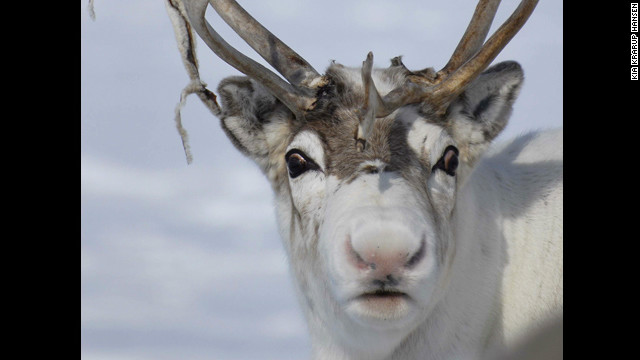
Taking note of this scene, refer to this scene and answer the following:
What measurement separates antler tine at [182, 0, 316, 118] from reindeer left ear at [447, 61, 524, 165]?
54.5 inches

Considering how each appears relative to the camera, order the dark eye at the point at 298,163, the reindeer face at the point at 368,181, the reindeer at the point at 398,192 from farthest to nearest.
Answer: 1. the dark eye at the point at 298,163
2. the reindeer at the point at 398,192
3. the reindeer face at the point at 368,181

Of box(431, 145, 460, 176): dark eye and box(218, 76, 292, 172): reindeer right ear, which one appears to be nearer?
box(431, 145, 460, 176): dark eye

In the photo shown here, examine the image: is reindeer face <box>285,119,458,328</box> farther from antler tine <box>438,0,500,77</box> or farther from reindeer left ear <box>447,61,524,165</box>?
antler tine <box>438,0,500,77</box>

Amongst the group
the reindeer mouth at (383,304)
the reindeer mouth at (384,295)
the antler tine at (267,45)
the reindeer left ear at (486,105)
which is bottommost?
the reindeer mouth at (383,304)

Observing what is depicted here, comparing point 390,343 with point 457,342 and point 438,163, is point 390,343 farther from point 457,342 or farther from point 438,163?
point 438,163

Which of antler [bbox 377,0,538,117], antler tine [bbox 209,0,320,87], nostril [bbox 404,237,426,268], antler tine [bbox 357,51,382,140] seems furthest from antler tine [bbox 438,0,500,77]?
nostril [bbox 404,237,426,268]

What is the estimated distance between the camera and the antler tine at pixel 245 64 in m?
7.17

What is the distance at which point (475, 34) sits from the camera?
303 inches

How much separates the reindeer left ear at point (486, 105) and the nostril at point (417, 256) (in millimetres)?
1770

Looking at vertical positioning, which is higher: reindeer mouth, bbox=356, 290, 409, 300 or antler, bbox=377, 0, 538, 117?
antler, bbox=377, 0, 538, 117

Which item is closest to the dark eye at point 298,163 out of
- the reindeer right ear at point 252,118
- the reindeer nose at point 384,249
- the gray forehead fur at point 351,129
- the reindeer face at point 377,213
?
the reindeer face at point 377,213

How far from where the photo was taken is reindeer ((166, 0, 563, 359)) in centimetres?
614

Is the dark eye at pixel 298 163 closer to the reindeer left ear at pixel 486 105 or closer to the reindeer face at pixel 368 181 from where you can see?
the reindeer face at pixel 368 181

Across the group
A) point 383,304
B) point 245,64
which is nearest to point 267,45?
point 245,64
